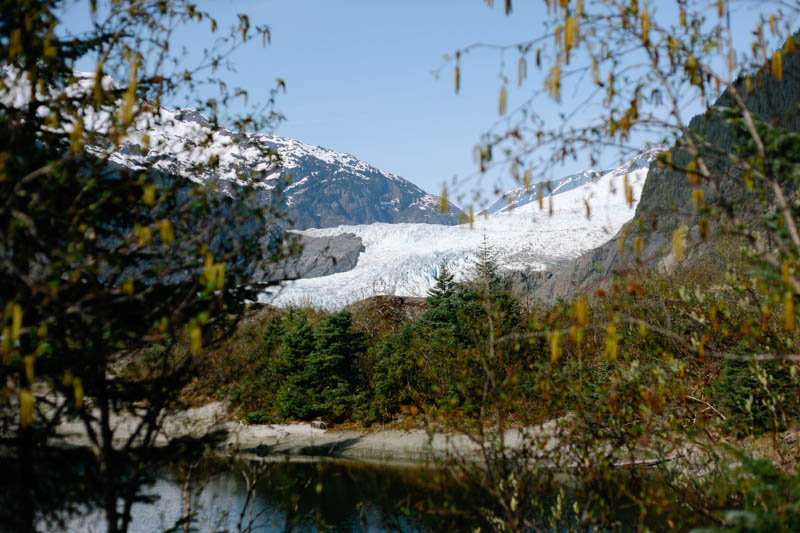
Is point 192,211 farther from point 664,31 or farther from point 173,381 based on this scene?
point 664,31

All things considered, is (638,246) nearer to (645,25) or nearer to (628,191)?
(628,191)

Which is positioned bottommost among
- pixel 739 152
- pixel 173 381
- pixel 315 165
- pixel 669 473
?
pixel 669 473

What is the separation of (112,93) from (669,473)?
6622 mm

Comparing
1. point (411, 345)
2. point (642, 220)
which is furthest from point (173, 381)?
point (411, 345)

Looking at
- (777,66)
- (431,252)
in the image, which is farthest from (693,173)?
(431,252)

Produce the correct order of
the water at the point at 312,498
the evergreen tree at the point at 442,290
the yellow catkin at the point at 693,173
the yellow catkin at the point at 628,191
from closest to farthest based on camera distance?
1. the yellow catkin at the point at 693,173
2. the yellow catkin at the point at 628,191
3. the water at the point at 312,498
4. the evergreen tree at the point at 442,290

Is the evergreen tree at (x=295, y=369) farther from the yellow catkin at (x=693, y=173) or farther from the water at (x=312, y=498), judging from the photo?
the yellow catkin at (x=693, y=173)

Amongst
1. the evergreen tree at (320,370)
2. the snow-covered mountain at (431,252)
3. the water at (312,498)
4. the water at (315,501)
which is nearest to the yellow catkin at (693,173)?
the water at (312,498)

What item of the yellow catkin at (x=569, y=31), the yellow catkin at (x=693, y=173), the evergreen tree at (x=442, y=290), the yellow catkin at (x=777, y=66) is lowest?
the yellow catkin at (x=693, y=173)

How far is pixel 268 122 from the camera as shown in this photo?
6.11m

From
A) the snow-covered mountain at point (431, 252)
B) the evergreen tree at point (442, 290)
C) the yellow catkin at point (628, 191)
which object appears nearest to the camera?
the yellow catkin at point (628, 191)

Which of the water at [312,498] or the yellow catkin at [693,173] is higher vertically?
the yellow catkin at [693,173]

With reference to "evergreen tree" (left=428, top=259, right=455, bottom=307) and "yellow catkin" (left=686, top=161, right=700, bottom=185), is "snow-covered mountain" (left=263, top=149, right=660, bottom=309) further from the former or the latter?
"yellow catkin" (left=686, top=161, right=700, bottom=185)

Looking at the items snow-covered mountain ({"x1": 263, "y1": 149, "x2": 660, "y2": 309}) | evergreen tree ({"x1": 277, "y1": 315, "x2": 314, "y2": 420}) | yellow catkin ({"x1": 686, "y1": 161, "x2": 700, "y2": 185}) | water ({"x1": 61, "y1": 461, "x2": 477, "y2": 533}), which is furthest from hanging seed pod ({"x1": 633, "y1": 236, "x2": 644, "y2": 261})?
snow-covered mountain ({"x1": 263, "y1": 149, "x2": 660, "y2": 309})
